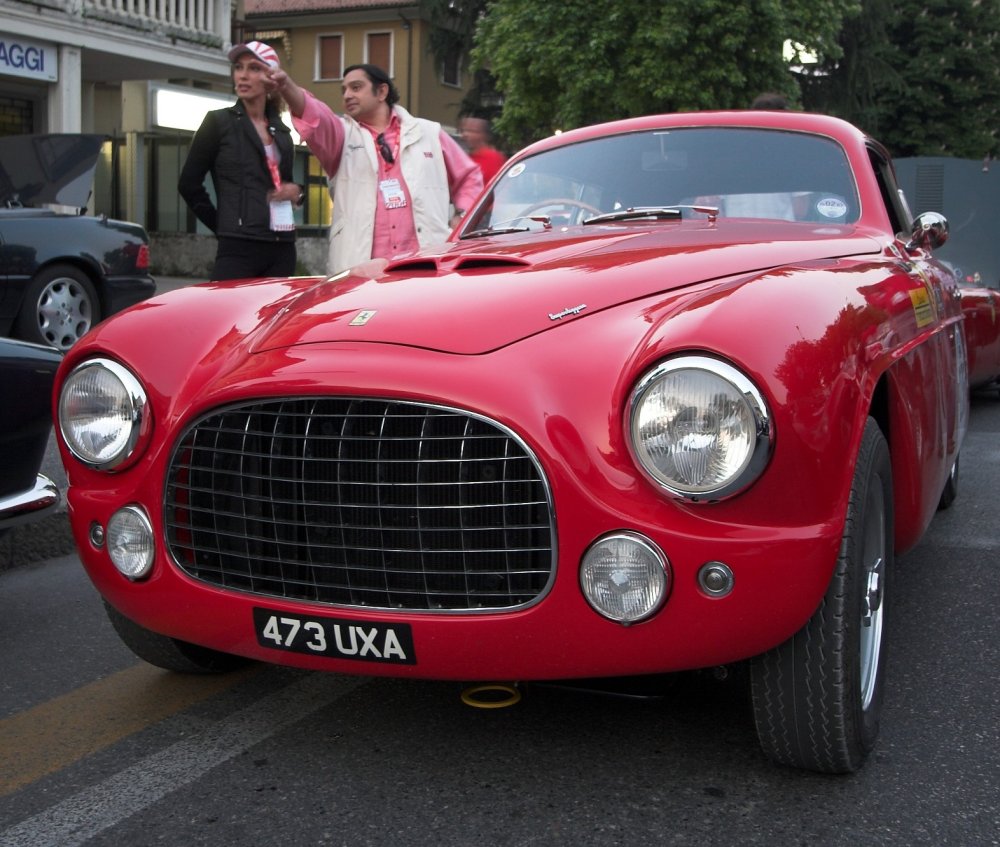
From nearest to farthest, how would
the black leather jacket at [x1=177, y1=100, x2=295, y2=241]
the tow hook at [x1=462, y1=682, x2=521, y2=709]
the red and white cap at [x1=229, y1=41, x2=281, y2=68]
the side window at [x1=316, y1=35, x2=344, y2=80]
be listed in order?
the tow hook at [x1=462, y1=682, x2=521, y2=709] → the red and white cap at [x1=229, y1=41, x2=281, y2=68] → the black leather jacket at [x1=177, y1=100, x2=295, y2=241] → the side window at [x1=316, y1=35, x2=344, y2=80]

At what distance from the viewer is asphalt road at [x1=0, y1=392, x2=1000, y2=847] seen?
91.7 inches

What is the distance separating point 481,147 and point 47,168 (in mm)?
2739

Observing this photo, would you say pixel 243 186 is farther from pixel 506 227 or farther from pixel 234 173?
pixel 506 227

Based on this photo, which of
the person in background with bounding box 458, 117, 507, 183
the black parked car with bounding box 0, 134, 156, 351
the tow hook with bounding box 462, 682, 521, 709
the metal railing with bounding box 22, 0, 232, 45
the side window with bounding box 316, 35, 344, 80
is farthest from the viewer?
the side window with bounding box 316, 35, 344, 80

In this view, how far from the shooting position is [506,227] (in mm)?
3893

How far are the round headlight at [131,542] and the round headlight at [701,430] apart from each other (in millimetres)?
1057

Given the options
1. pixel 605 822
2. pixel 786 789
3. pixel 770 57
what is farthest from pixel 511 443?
pixel 770 57

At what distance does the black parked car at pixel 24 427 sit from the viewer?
3.45 metres

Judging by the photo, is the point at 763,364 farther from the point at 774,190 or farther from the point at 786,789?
the point at 774,190

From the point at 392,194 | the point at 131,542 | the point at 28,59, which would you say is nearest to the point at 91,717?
the point at 131,542

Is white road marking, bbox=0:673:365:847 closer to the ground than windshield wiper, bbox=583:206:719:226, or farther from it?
closer to the ground

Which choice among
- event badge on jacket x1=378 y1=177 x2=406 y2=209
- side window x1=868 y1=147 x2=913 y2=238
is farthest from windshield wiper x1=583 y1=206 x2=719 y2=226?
event badge on jacket x1=378 y1=177 x2=406 y2=209

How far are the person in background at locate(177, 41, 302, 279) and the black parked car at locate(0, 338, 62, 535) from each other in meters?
1.95

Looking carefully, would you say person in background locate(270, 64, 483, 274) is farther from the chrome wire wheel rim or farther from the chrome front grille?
the chrome wire wheel rim
